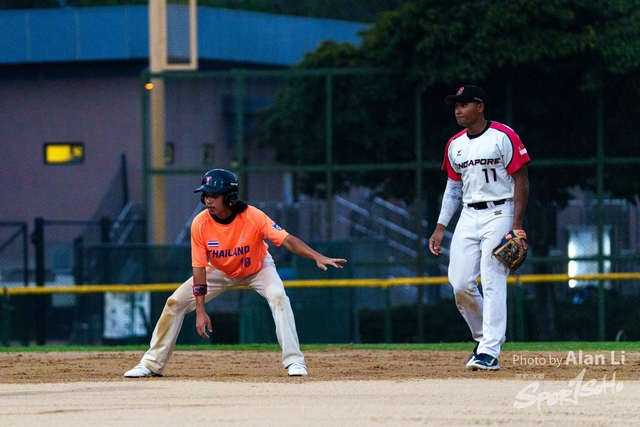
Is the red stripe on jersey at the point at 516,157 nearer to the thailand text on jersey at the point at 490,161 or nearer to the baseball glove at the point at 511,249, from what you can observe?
the thailand text on jersey at the point at 490,161

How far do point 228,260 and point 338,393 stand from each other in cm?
161

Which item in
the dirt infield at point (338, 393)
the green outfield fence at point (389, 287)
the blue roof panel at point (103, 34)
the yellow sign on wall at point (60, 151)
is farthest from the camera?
the yellow sign on wall at point (60, 151)

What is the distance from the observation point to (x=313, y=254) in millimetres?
7988

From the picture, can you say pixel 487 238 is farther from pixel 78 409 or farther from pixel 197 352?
pixel 197 352

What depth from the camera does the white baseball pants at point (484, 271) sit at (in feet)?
27.0

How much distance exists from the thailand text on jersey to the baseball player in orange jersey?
1166 mm

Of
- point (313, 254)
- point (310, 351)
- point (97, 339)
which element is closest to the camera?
point (313, 254)

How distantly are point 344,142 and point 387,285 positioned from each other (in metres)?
2.76

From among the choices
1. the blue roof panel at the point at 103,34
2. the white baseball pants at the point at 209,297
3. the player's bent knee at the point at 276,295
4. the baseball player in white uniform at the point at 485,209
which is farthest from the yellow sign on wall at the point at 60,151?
the baseball player in white uniform at the point at 485,209

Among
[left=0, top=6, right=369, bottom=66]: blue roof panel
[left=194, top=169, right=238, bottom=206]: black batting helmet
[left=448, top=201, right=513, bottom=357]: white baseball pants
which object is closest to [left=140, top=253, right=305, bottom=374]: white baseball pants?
[left=194, top=169, right=238, bottom=206]: black batting helmet

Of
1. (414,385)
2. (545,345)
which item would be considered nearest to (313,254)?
(414,385)

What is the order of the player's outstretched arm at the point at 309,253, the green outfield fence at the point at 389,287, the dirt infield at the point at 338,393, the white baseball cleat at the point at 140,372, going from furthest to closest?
the green outfield fence at the point at 389,287 → the white baseball cleat at the point at 140,372 → the player's outstretched arm at the point at 309,253 → the dirt infield at the point at 338,393

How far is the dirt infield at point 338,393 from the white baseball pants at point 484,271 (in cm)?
33

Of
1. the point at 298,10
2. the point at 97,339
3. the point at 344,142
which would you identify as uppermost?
the point at 298,10
